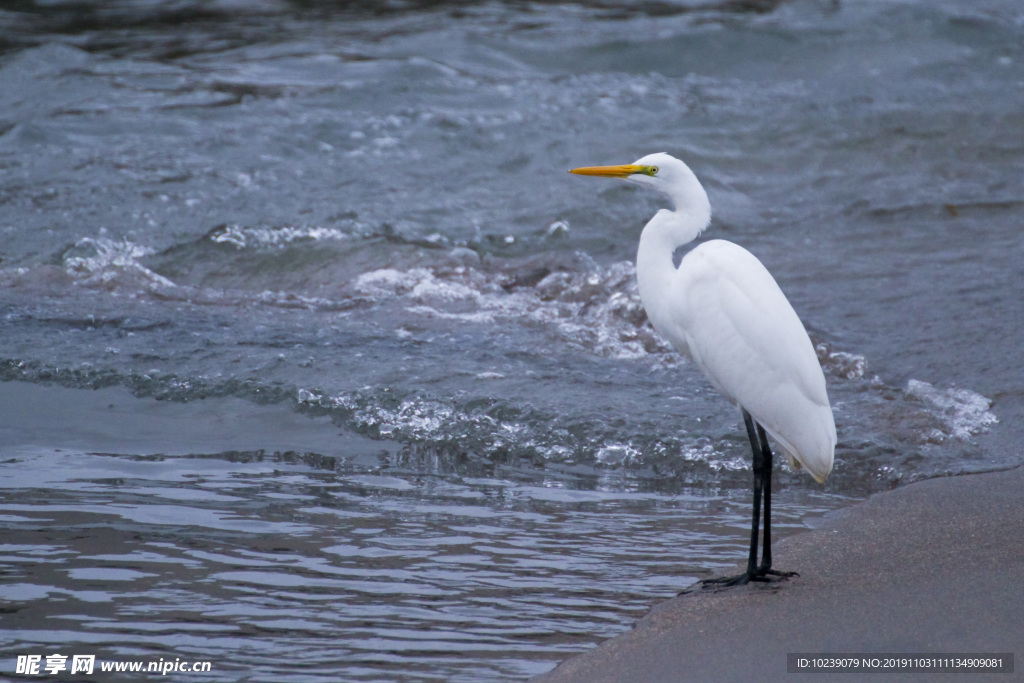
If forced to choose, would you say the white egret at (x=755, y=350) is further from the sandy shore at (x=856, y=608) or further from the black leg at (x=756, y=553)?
the sandy shore at (x=856, y=608)

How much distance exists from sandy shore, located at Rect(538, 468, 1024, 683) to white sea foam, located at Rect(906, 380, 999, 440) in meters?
1.00

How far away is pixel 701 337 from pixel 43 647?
1.91 meters

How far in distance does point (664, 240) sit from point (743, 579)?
41.6 inches

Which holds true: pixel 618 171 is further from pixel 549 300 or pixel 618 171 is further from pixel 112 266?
pixel 112 266

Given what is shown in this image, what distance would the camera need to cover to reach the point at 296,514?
327cm

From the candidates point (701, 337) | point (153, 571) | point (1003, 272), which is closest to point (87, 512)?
point (153, 571)

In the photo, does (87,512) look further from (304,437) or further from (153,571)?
(304,437)

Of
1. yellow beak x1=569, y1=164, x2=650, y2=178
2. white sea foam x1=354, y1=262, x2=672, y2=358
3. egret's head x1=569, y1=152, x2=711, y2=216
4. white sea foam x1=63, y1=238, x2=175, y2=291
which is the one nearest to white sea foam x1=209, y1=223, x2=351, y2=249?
white sea foam x1=63, y1=238, x2=175, y2=291

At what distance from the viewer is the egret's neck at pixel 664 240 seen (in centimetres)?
323

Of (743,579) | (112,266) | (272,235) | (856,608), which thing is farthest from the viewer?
(272,235)

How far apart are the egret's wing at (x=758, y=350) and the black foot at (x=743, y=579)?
0.39m

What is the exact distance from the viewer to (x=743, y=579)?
9.12ft

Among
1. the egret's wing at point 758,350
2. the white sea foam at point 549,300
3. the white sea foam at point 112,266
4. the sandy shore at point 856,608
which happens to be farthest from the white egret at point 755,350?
the white sea foam at point 112,266

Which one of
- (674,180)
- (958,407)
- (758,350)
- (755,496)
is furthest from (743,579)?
(958,407)
